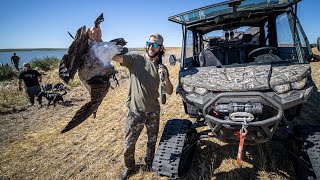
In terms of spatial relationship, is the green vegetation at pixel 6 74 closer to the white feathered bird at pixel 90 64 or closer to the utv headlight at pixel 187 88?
the utv headlight at pixel 187 88

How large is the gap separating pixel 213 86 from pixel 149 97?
0.95 meters

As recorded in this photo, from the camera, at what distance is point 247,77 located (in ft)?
9.52

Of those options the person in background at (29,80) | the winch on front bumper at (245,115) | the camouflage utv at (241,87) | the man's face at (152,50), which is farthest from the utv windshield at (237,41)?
the person in background at (29,80)

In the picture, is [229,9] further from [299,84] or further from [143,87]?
[143,87]

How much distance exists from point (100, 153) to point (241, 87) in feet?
10.6

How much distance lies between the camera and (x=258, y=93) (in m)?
2.58

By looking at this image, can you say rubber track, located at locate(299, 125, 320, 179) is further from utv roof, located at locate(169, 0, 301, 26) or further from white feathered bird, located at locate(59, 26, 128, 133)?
white feathered bird, located at locate(59, 26, 128, 133)

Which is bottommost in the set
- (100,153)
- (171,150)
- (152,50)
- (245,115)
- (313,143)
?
(100,153)

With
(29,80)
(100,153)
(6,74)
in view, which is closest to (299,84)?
(100,153)

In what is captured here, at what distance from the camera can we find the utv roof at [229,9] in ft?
11.0

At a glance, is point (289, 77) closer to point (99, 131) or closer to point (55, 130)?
Answer: point (99, 131)

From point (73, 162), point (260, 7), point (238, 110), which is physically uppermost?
point (260, 7)

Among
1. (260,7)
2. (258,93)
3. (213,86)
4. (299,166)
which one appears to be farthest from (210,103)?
(260,7)

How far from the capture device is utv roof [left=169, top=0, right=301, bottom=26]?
3.36 m
